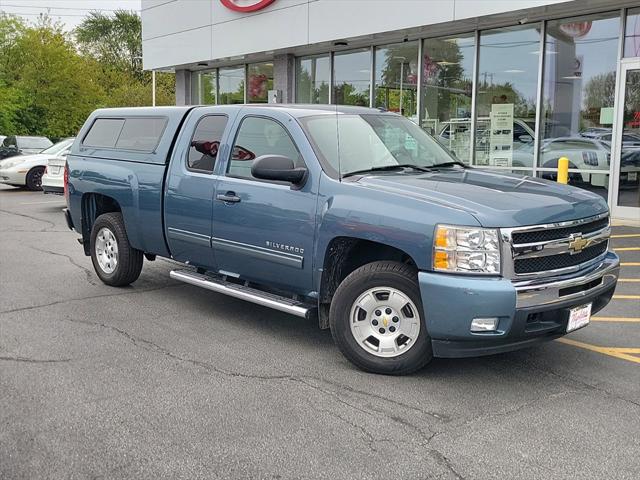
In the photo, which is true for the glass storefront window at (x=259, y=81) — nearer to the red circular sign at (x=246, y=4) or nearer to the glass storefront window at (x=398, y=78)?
the red circular sign at (x=246, y=4)

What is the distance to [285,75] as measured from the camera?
18.0 m

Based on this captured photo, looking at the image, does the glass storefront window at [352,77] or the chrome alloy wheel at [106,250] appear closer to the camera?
the chrome alloy wheel at [106,250]

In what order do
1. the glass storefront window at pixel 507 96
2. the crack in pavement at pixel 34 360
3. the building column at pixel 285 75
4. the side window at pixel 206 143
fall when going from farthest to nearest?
the building column at pixel 285 75 < the glass storefront window at pixel 507 96 < the side window at pixel 206 143 < the crack in pavement at pixel 34 360

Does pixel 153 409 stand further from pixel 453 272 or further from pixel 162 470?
pixel 453 272

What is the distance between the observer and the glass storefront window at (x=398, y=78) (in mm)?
15430

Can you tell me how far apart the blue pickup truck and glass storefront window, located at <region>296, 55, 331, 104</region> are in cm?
1111

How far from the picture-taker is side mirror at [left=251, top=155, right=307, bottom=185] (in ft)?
16.3

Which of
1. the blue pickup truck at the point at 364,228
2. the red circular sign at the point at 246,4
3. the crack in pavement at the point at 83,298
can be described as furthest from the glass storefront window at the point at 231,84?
the blue pickup truck at the point at 364,228

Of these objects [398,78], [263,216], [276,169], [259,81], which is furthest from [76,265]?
[259,81]

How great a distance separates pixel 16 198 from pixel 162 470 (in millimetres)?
15637

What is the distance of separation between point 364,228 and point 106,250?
3841 mm

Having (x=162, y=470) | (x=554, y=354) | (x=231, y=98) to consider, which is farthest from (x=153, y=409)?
(x=231, y=98)

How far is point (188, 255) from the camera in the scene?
621 cm

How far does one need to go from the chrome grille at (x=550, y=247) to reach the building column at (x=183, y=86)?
19.0 m
